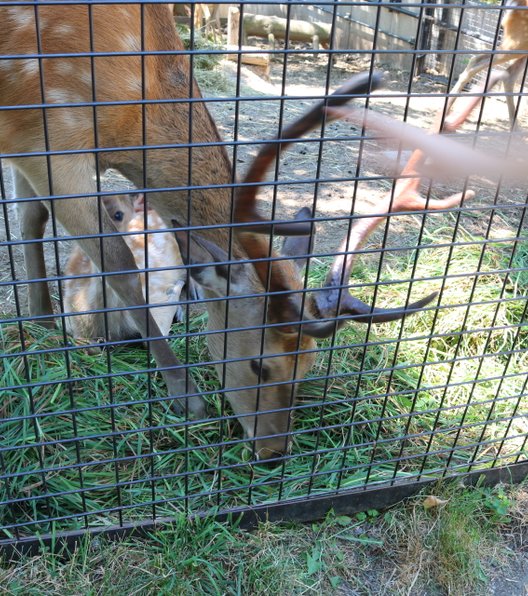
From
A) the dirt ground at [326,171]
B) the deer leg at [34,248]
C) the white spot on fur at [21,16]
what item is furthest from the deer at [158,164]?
the deer leg at [34,248]

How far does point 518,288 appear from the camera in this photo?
13.7 feet

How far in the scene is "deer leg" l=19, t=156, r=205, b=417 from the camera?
9.98ft

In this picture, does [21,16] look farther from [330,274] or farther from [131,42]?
[330,274]

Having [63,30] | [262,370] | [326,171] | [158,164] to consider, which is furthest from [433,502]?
[326,171]

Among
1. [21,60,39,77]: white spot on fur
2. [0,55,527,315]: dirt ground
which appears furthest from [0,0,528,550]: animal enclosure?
[0,55,527,315]: dirt ground

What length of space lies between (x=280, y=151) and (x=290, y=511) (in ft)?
4.56

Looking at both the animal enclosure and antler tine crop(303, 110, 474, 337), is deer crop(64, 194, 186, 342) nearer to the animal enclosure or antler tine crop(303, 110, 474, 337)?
the animal enclosure

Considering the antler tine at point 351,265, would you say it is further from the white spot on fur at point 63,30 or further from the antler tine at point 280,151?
the white spot on fur at point 63,30

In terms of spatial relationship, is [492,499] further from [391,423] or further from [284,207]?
[284,207]

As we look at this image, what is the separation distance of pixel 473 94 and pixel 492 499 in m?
1.65

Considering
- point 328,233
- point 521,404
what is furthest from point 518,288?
point 328,233

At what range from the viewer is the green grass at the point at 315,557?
238 cm

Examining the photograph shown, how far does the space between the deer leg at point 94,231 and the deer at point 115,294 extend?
0.31m

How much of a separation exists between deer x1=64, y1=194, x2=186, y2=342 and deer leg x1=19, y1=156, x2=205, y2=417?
1.00 feet
